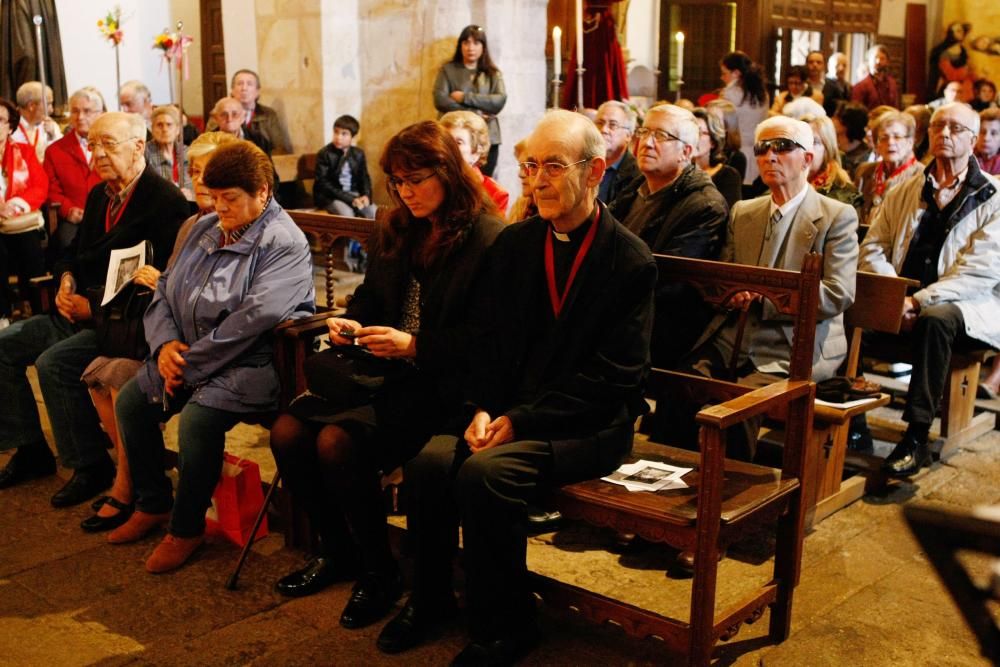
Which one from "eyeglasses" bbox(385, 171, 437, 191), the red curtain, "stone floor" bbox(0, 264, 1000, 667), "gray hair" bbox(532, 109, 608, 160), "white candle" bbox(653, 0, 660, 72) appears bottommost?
"stone floor" bbox(0, 264, 1000, 667)

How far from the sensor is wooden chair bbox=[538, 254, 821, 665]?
274cm

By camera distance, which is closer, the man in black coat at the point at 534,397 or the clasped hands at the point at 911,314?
the man in black coat at the point at 534,397

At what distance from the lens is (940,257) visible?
4656 millimetres

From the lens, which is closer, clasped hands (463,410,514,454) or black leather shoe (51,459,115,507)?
clasped hands (463,410,514,454)

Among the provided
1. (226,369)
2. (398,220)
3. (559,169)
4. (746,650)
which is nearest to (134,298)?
(226,369)

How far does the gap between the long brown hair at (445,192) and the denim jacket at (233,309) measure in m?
0.41

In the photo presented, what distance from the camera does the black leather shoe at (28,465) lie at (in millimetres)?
4379

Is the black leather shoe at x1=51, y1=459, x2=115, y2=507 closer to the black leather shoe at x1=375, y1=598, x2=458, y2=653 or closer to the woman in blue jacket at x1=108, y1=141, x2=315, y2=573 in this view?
the woman in blue jacket at x1=108, y1=141, x2=315, y2=573

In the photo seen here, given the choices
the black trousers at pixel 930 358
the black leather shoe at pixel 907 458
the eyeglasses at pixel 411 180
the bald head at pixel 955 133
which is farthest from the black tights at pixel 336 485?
the bald head at pixel 955 133

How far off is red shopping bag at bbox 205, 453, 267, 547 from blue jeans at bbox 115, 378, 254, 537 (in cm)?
7

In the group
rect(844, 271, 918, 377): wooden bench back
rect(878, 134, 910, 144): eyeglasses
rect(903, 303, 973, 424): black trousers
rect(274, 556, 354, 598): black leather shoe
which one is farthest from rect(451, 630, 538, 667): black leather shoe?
rect(878, 134, 910, 144): eyeglasses

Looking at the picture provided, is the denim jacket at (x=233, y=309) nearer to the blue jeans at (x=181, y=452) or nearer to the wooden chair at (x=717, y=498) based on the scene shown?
the blue jeans at (x=181, y=452)

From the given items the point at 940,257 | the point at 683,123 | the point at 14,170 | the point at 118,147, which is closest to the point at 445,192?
the point at 683,123

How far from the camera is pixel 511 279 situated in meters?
3.13
